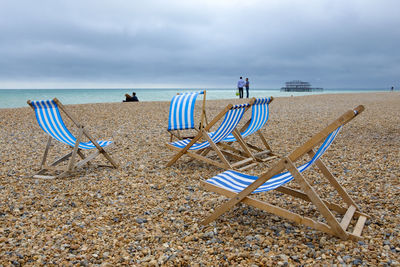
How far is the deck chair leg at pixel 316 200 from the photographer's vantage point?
234 centimetres

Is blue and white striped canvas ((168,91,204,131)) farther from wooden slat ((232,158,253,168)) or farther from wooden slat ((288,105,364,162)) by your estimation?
wooden slat ((288,105,364,162))

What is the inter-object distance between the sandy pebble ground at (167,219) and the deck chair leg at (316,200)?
9 cm

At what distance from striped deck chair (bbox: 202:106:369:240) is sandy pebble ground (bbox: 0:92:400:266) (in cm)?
12

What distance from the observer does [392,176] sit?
4023mm

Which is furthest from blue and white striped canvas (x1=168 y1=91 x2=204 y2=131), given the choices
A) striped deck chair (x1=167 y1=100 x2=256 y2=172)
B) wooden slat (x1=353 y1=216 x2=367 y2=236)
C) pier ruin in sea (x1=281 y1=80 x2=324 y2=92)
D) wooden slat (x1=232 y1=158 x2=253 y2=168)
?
pier ruin in sea (x1=281 y1=80 x2=324 y2=92)

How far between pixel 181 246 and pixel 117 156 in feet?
11.0

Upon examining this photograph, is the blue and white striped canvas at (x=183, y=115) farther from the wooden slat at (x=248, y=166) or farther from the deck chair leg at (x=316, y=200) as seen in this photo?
the deck chair leg at (x=316, y=200)

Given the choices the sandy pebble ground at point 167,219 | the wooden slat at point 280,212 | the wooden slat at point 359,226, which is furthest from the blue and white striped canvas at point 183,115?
the wooden slat at point 359,226

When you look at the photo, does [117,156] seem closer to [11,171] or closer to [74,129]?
[11,171]

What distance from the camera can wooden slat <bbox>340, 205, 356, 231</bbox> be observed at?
254 cm

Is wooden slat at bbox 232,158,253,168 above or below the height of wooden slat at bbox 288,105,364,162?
below

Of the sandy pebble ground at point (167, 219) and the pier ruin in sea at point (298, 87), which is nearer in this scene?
Result: the sandy pebble ground at point (167, 219)

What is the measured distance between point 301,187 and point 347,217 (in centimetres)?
67

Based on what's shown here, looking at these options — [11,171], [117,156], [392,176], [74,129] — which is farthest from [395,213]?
[74,129]
